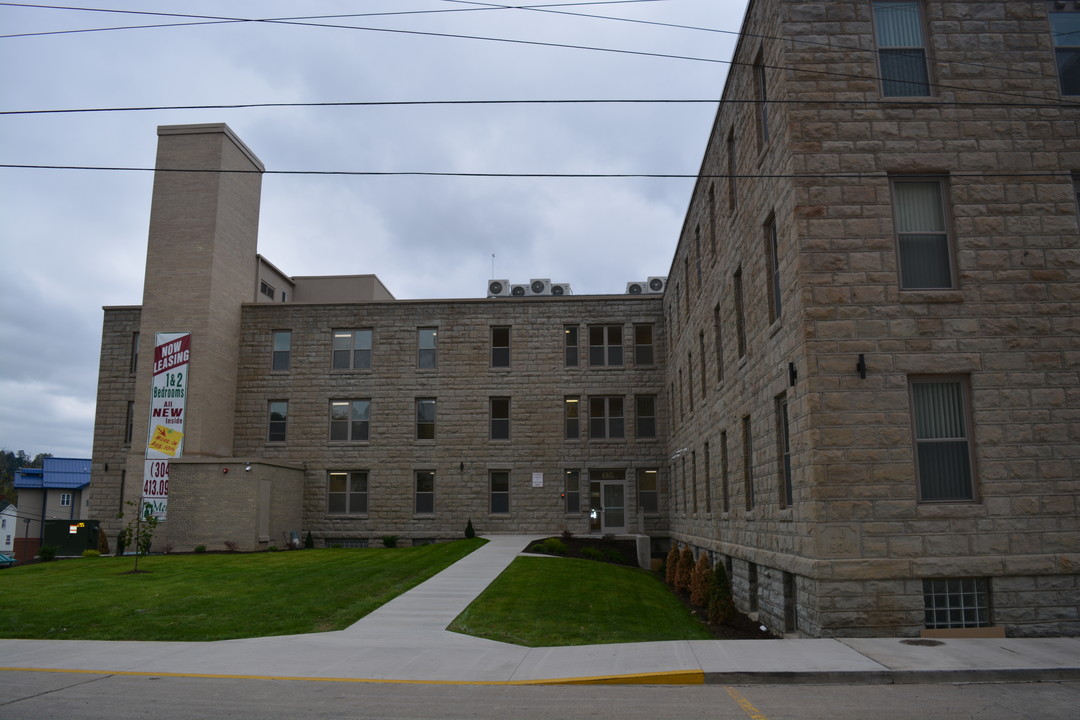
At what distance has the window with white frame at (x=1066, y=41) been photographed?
42.7 feet

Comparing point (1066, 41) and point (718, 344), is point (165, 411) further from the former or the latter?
point (1066, 41)

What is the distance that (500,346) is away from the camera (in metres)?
35.2

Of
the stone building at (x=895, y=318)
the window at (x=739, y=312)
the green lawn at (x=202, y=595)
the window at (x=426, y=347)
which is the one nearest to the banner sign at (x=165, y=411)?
the green lawn at (x=202, y=595)

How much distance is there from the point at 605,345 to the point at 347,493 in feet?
41.6

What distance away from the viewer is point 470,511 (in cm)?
3353

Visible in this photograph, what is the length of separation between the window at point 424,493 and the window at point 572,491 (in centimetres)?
559

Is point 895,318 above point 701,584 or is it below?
above

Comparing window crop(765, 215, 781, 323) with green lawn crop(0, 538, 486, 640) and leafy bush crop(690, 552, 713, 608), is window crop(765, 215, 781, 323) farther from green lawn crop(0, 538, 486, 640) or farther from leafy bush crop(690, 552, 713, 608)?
green lawn crop(0, 538, 486, 640)

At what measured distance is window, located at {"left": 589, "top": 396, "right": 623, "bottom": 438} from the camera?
Result: 34.2 m

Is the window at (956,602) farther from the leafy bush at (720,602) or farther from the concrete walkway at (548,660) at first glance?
the leafy bush at (720,602)

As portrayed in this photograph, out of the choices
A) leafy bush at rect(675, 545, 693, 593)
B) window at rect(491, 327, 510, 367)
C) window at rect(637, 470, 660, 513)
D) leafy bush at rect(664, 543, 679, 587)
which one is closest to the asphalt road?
leafy bush at rect(675, 545, 693, 593)

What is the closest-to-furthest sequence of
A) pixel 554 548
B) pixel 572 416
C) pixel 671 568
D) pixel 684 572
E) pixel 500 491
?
pixel 684 572
pixel 671 568
pixel 554 548
pixel 500 491
pixel 572 416

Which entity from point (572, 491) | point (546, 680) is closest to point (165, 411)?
point (572, 491)

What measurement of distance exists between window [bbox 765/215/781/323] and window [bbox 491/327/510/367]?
20866 mm
